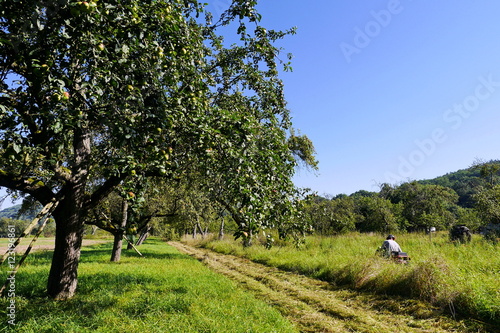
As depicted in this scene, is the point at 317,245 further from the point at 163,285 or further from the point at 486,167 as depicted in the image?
the point at 486,167

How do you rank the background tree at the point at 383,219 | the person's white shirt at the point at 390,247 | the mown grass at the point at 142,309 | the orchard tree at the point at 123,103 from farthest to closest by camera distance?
the background tree at the point at 383,219
the person's white shirt at the point at 390,247
the mown grass at the point at 142,309
the orchard tree at the point at 123,103

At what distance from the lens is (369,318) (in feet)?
21.3

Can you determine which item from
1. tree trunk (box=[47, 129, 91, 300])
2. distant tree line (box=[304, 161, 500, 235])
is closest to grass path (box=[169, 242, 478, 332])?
tree trunk (box=[47, 129, 91, 300])

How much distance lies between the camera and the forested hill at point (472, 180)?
34250 mm

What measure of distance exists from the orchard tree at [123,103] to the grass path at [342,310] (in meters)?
2.96

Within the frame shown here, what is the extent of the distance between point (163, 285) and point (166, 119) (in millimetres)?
7069

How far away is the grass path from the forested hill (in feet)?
113

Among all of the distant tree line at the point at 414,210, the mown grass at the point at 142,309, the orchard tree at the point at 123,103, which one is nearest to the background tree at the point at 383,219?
the distant tree line at the point at 414,210

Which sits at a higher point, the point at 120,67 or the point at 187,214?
the point at 120,67

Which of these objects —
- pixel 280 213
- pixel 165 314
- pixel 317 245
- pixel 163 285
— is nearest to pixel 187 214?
pixel 317 245

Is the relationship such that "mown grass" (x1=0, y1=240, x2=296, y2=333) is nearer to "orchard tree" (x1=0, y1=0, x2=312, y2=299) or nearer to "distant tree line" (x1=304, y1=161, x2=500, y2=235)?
"orchard tree" (x1=0, y1=0, x2=312, y2=299)

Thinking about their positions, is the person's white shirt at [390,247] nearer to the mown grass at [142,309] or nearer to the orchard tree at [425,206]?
the mown grass at [142,309]

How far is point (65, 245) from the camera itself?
6.94m

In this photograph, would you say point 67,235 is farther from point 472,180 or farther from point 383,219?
point 472,180
